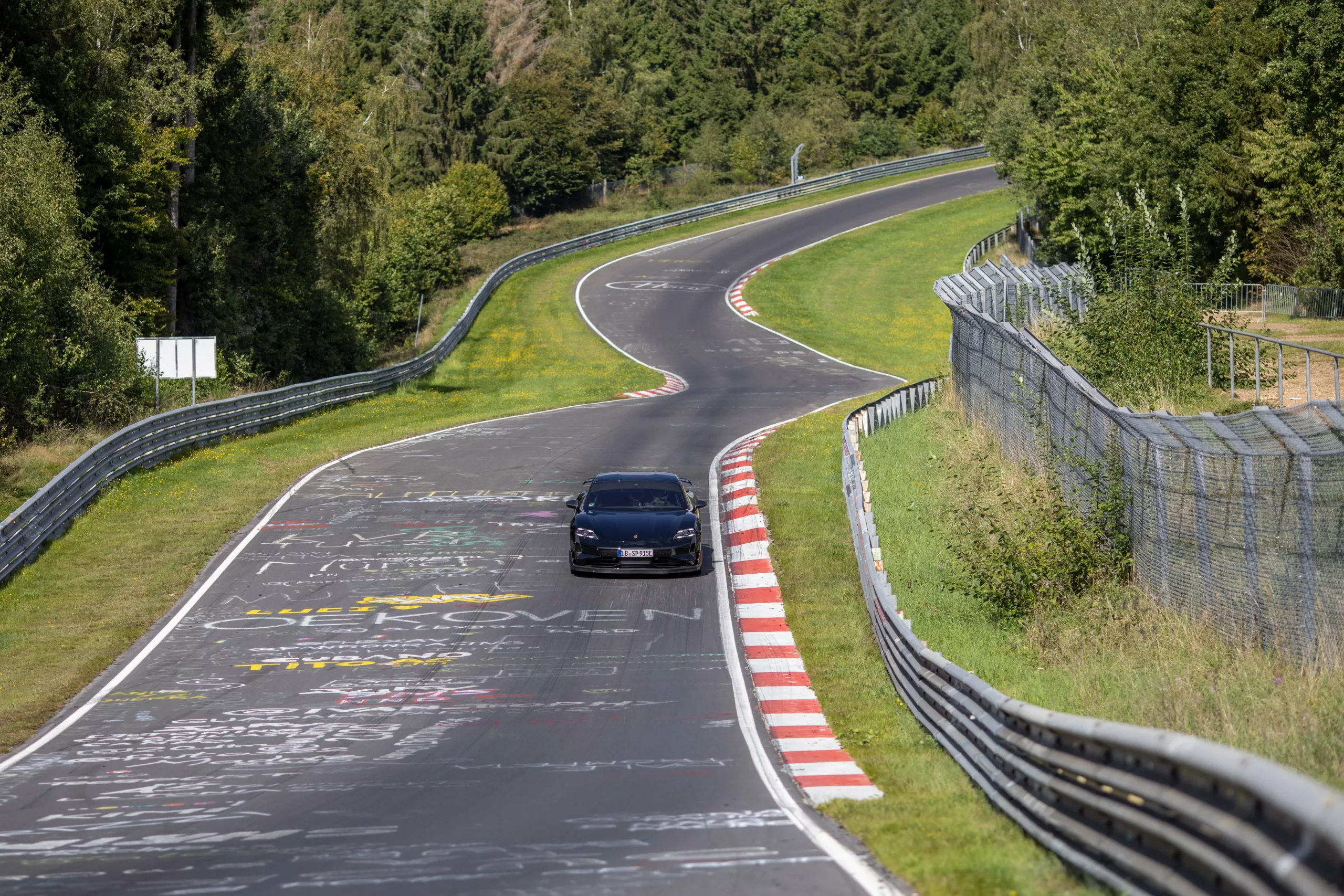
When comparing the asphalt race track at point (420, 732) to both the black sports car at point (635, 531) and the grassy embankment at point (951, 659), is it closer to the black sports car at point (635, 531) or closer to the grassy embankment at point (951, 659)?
the black sports car at point (635, 531)

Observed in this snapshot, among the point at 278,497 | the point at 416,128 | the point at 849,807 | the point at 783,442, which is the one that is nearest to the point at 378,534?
the point at 278,497

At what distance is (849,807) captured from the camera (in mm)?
10688

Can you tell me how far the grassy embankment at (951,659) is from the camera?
9227mm

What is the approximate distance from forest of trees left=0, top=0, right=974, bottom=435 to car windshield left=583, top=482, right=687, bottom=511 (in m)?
14.5

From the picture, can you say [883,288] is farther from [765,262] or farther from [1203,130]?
[1203,130]

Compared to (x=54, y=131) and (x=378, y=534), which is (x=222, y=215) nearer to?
(x=54, y=131)

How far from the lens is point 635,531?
20625 millimetres

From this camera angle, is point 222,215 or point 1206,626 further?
point 222,215

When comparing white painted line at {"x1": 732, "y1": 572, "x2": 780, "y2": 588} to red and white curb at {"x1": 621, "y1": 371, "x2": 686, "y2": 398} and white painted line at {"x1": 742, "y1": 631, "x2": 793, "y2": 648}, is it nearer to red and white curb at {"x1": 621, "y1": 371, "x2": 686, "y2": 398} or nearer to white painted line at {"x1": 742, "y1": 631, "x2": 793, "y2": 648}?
white painted line at {"x1": 742, "y1": 631, "x2": 793, "y2": 648}

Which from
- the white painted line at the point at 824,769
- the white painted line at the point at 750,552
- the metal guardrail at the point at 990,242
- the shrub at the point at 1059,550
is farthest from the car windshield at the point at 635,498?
the metal guardrail at the point at 990,242

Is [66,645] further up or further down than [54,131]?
further down

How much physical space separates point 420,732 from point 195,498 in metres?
14.9

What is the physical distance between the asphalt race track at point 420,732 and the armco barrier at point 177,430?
10.5 feet

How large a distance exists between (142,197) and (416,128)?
52.8m
